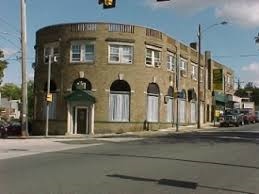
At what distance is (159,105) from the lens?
163 ft

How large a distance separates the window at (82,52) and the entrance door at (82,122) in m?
4.24

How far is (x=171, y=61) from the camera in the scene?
175 feet

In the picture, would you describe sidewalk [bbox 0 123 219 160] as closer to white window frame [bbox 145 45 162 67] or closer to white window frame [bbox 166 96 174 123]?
white window frame [bbox 145 45 162 67]

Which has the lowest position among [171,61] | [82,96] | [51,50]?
[82,96]

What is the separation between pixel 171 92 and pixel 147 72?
6052 millimetres

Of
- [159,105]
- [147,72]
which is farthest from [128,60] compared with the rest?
[159,105]

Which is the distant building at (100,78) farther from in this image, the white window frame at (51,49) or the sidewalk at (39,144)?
the sidewalk at (39,144)

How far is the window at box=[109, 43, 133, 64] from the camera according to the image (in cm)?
4628

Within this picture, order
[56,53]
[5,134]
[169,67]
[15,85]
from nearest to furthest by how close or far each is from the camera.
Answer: [5,134] → [56,53] → [169,67] → [15,85]

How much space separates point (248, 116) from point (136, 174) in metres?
60.3

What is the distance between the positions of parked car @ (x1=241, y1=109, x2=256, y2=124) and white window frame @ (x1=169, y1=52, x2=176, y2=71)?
21.0 metres

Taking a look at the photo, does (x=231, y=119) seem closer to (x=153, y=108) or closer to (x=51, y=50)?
(x=153, y=108)

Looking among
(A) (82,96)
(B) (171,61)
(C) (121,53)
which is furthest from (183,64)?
(A) (82,96)

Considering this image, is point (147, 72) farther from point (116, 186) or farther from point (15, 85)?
point (15, 85)
